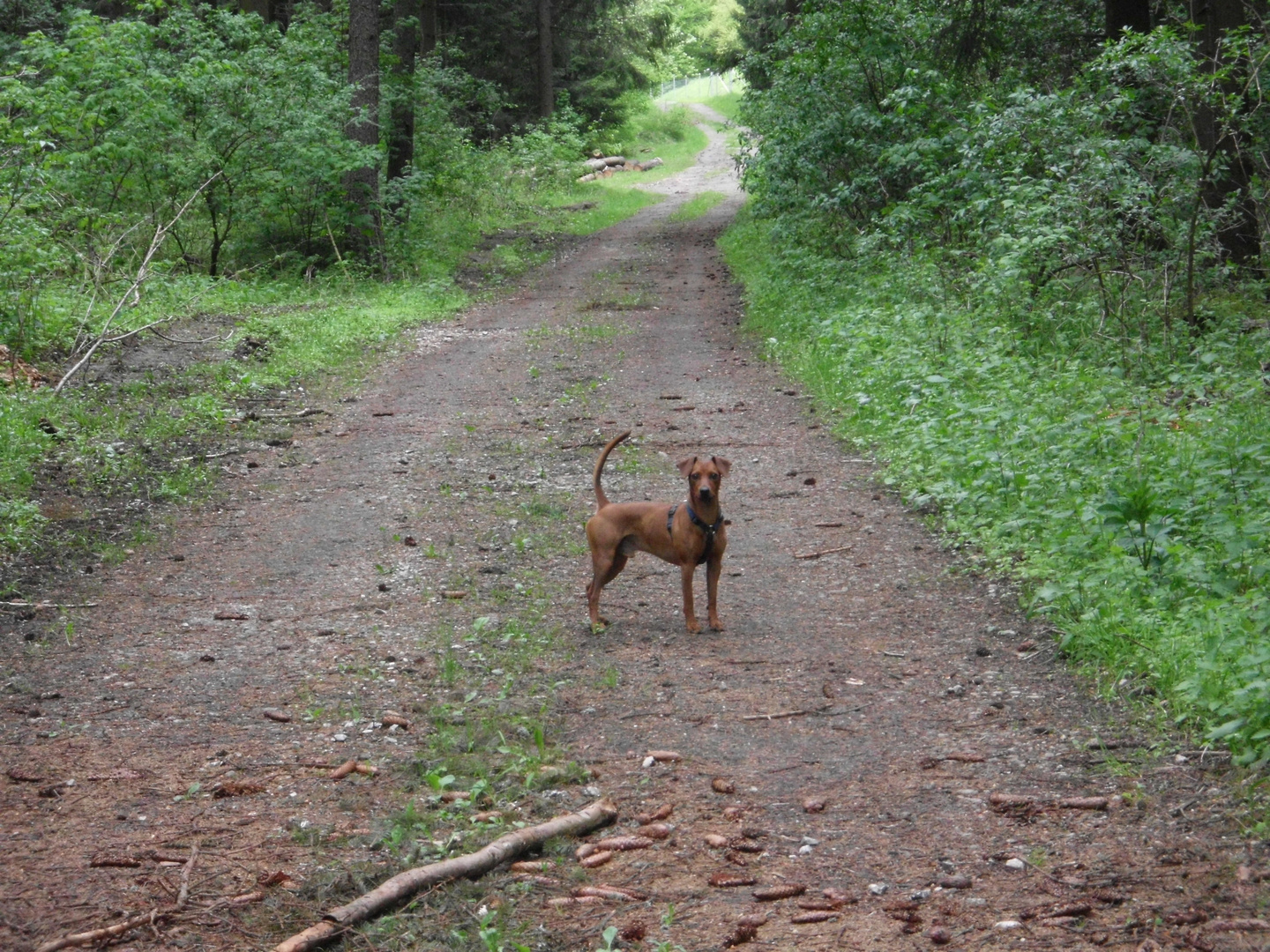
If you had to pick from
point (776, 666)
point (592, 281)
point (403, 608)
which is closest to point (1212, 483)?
point (776, 666)

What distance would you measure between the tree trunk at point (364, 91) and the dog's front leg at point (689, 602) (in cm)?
1453

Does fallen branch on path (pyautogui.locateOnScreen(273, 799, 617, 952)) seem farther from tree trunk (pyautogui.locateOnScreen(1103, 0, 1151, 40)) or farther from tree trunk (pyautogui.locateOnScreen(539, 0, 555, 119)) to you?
tree trunk (pyautogui.locateOnScreen(539, 0, 555, 119))

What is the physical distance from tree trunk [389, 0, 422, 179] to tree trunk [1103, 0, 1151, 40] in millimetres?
12854

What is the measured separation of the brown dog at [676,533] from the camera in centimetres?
617

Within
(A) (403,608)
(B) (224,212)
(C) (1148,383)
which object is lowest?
(A) (403,608)

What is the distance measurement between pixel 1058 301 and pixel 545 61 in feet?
85.7

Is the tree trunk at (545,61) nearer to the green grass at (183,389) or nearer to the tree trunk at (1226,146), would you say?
the green grass at (183,389)

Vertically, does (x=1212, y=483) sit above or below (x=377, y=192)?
below

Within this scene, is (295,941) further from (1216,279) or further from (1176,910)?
(1216,279)

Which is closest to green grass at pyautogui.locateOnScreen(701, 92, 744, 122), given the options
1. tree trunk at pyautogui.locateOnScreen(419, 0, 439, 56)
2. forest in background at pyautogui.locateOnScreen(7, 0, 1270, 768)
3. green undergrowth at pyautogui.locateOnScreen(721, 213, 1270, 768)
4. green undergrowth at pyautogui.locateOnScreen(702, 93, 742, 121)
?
green undergrowth at pyautogui.locateOnScreen(702, 93, 742, 121)

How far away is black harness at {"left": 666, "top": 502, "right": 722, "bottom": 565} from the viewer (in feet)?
20.3

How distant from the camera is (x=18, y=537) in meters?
7.57

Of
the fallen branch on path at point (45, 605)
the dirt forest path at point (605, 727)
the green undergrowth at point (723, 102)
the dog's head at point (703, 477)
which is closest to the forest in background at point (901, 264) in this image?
the fallen branch on path at point (45, 605)

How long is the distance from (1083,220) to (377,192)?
12.5 m
